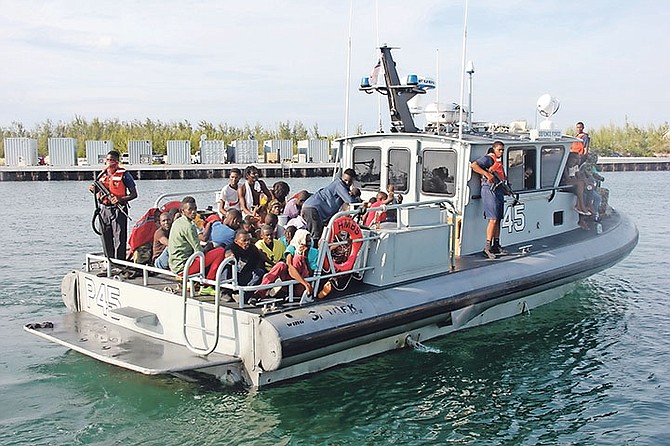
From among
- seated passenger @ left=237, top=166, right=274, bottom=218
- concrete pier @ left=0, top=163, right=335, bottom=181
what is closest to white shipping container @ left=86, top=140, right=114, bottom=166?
concrete pier @ left=0, top=163, right=335, bottom=181

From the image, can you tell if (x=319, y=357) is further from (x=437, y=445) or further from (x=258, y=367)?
(x=437, y=445)

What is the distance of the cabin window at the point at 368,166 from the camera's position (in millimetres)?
10578

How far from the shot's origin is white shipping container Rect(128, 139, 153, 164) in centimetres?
5678

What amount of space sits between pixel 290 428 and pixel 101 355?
2020mm

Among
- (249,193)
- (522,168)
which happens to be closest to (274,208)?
(249,193)

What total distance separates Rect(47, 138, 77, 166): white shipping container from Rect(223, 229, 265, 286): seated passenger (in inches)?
1988

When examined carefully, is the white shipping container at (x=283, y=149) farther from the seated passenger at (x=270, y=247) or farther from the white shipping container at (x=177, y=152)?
the seated passenger at (x=270, y=247)

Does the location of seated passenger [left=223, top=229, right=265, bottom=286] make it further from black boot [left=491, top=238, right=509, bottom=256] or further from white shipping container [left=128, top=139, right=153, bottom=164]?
white shipping container [left=128, top=139, right=153, bottom=164]

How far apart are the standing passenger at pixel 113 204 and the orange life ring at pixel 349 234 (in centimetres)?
255

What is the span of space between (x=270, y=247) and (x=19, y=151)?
52377 millimetres

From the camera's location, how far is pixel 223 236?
7734mm

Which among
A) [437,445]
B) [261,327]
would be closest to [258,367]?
[261,327]

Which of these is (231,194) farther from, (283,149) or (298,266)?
(283,149)

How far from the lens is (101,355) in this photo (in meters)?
6.93
